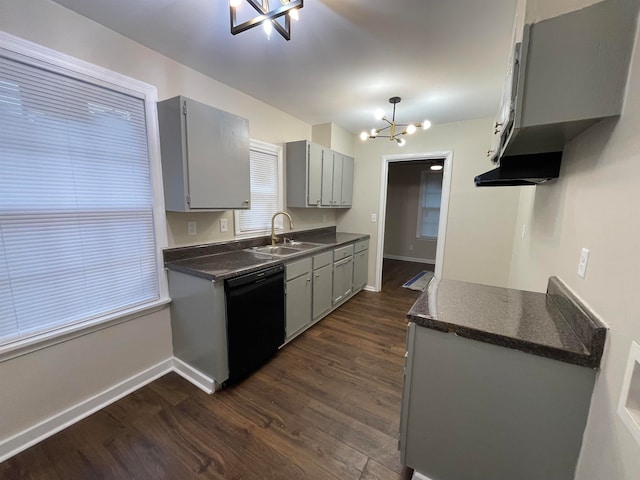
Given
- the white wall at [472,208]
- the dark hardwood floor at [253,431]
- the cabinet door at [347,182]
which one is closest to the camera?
the dark hardwood floor at [253,431]

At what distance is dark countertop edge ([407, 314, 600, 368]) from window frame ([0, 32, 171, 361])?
1.94m

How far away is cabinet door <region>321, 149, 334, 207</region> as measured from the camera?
3428mm

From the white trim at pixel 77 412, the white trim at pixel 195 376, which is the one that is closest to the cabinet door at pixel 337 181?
the white trim at pixel 195 376

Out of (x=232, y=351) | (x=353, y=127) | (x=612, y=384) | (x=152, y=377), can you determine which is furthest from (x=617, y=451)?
(x=353, y=127)

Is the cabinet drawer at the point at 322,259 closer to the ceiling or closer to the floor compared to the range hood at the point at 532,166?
closer to the floor

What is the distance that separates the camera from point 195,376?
6.73 feet

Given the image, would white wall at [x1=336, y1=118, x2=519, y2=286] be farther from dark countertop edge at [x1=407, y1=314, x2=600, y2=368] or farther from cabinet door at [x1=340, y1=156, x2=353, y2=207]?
dark countertop edge at [x1=407, y1=314, x2=600, y2=368]

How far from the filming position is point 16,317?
1447mm

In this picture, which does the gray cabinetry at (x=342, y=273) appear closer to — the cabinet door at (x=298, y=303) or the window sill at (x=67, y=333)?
the cabinet door at (x=298, y=303)

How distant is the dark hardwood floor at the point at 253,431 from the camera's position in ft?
4.54

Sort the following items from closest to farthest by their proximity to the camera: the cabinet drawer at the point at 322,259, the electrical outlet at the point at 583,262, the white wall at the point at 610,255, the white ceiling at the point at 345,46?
1. the white wall at the point at 610,255
2. the electrical outlet at the point at 583,262
3. the white ceiling at the point at 345,46
4. the cabinet drawer at the point at 322,259

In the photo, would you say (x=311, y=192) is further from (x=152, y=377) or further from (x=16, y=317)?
(x=16, y=317)

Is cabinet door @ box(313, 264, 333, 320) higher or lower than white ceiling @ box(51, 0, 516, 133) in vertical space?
lower

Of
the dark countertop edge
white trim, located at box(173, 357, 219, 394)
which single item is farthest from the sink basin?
the dark countertop edge
